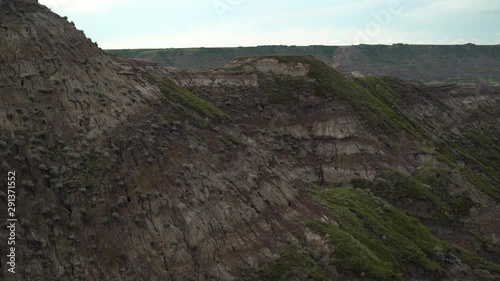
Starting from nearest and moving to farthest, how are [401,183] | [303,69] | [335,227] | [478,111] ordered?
[335,227], [401,183], [303,69], [478,111]

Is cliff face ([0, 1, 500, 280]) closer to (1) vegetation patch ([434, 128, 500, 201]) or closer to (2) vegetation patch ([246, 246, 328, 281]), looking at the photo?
(2) vegetation patch ([246, 246, 328, 281])

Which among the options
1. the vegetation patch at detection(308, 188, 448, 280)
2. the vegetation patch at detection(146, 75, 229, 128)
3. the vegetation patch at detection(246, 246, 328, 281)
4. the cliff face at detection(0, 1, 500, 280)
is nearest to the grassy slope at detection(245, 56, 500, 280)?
the vegetation patch at detection(308, 188, 448, 280)

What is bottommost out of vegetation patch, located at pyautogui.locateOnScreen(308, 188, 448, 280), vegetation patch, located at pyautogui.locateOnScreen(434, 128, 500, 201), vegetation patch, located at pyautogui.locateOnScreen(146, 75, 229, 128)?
vegetation patch, located at pyautogui.locateOnScreen(308, 188, 448, 280)

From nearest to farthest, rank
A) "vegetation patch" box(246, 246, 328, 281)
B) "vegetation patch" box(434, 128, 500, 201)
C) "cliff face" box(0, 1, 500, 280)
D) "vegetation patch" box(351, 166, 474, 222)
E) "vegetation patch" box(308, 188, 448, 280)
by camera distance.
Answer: "cliff face" box(0, 1, 500, 280) < "vegetation patch" box(246, 246, 328, 281) < "vegetation patch" box(308, 188, 448, 280) < "vegetation patch" box(351, 166, 474, 222) < "vegetation patch" box(434, 128, 500, 201)

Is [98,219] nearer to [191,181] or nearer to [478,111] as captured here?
[191,181]

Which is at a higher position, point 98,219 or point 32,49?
point 32,49

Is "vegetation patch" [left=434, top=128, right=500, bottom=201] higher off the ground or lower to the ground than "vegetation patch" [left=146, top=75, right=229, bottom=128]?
lower

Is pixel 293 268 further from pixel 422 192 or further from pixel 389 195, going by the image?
pixel 422 192

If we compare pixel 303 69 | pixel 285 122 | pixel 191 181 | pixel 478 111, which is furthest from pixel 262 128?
pixel 478 111

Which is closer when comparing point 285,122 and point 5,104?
point 5,104
